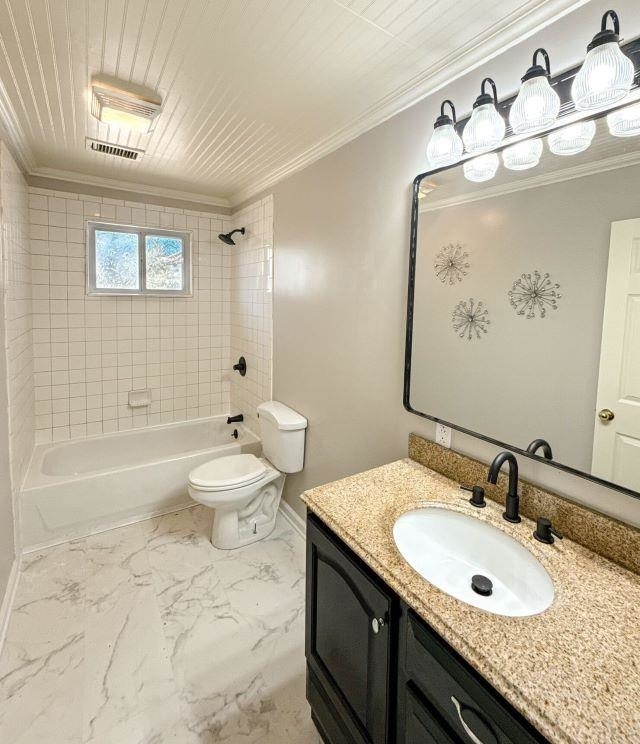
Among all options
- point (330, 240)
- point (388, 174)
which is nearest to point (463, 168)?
point (388, 174)

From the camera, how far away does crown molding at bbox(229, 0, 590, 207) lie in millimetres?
1052

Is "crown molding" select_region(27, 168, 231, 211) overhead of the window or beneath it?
overhead

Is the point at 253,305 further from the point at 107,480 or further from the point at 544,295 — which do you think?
the point at 544,295

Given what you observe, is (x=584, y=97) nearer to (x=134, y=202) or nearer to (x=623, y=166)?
(x=623, y=166)

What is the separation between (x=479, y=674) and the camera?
70cm

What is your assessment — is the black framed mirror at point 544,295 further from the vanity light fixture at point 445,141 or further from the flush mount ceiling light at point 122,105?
the flush mount ceiling light at point 122,105

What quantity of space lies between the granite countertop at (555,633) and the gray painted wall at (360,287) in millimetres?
218

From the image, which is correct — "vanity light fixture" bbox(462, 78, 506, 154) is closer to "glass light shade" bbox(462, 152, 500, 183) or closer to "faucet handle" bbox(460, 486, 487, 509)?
"glass light shade" bbox(462, 152, 500, 183)

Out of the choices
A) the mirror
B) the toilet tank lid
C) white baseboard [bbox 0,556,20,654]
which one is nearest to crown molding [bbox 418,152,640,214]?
the mirror

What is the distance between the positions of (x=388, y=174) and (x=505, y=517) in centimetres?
142

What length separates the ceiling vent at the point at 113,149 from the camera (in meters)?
2.17

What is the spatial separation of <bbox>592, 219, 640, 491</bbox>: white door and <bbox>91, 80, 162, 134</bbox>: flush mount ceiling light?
Answer: 186 cm

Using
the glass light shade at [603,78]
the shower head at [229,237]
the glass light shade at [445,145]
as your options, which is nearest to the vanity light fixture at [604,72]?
the glass light shade at [603,78]

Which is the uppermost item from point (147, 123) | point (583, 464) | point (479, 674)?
point (147, 123)
